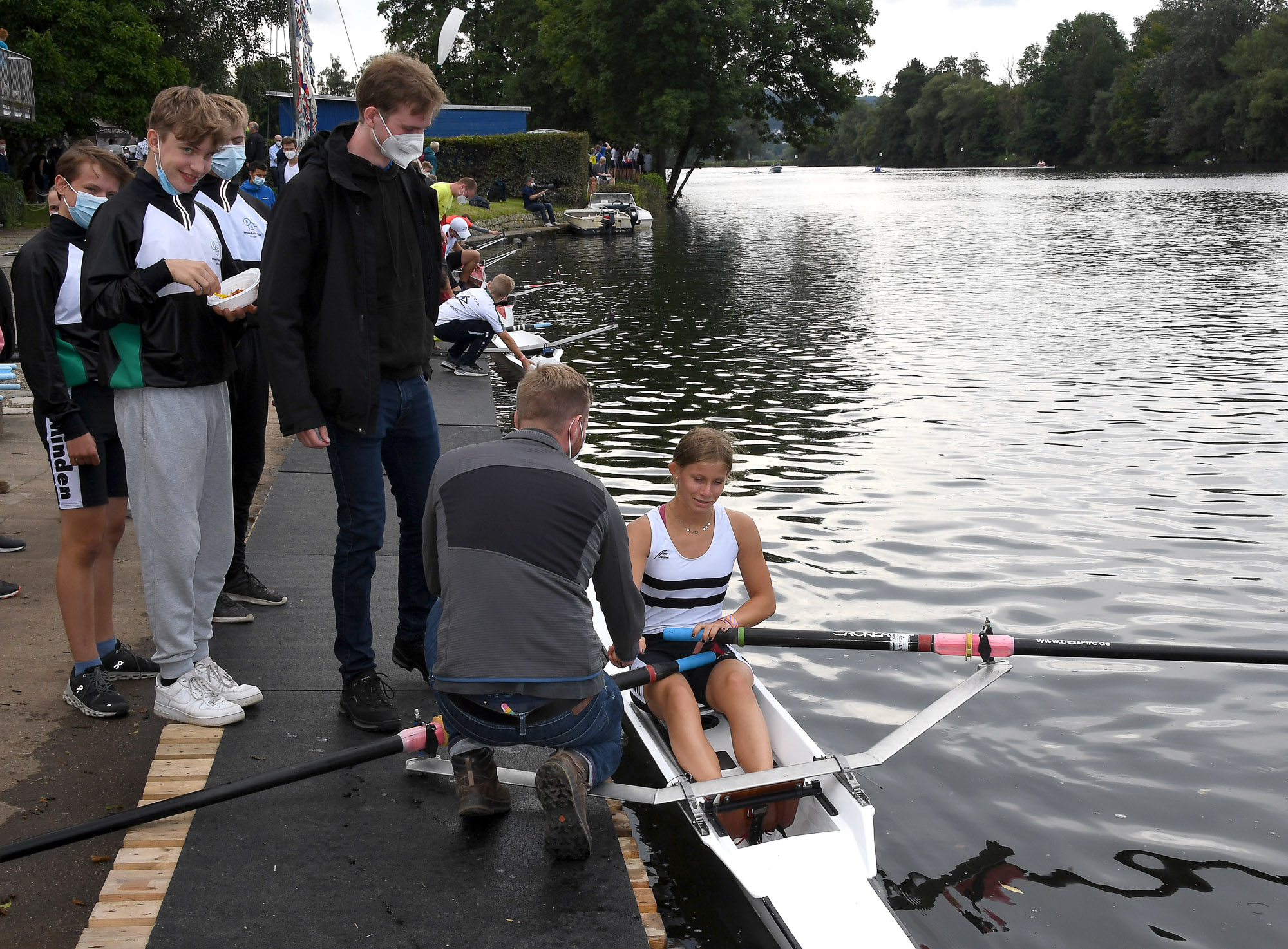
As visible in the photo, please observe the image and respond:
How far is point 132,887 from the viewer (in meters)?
3.37

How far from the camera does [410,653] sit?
4.78 metres

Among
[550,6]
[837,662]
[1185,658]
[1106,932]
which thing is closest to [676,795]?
[1106,932]

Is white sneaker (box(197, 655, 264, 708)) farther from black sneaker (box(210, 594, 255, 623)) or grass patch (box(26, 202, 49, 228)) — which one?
grass patch (box(26, 202, 49, 228))

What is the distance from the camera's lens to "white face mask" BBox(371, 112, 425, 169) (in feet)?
13.0

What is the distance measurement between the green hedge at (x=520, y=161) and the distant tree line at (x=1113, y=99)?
612 inches

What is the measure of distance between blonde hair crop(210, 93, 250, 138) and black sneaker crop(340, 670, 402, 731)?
2126 mm

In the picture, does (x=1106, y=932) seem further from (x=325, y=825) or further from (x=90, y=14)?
(x=90, y=14)

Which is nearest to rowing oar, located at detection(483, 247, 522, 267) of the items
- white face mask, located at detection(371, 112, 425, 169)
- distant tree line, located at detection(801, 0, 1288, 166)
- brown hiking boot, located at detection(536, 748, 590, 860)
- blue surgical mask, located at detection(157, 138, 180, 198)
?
blue surgical mask, located at detection(157, 138, 180, 198)

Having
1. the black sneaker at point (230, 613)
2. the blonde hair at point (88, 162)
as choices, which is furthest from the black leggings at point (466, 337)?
the blonde hair at point (88, 162)

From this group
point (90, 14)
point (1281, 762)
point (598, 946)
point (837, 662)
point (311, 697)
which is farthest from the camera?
point (90, 14)

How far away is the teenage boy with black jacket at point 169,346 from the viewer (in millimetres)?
3934

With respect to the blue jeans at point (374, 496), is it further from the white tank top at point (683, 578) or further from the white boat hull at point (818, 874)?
the white boat hull at point (818, 874)

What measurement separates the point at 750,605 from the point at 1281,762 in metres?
2.69

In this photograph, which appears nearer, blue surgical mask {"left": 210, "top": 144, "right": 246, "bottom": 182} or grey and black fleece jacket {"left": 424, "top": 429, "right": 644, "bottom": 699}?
grey and black fleece jacket {"left": 424, "top": 429, "right": 644, "bottom": 699}
